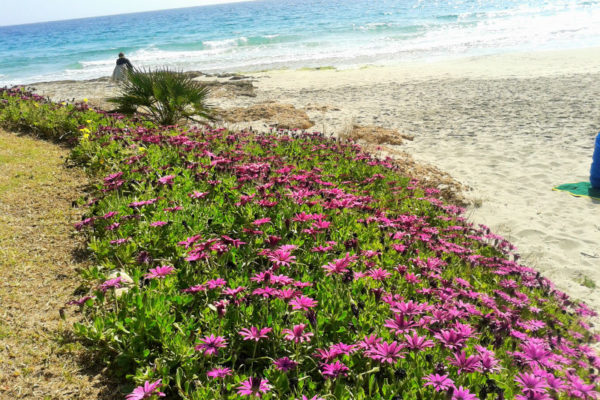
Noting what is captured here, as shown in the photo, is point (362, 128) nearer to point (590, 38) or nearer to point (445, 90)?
point (445, 90)

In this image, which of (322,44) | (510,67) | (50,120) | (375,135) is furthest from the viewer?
(322,44)

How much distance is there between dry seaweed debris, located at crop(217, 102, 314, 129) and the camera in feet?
38.5

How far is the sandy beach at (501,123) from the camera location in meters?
6.12

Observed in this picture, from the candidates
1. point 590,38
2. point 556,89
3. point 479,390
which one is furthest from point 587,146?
point 590,38

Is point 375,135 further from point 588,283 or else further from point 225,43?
point 225,43

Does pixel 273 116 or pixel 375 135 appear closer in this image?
pixel 375 135

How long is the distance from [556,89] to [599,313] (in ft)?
42.3

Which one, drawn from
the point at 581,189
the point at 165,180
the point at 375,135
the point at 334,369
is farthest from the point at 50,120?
the point at 581,189

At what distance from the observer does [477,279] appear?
4254mm

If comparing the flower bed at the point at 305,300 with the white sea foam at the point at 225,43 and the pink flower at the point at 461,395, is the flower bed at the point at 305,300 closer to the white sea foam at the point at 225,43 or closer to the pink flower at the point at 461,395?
the pink flower at the point at 461,395

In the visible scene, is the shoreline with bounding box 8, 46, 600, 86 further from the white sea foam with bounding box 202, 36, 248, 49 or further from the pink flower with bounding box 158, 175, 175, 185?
the white sea foam with bounding box 202, 36, 248, 49

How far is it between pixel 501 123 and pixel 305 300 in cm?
1097

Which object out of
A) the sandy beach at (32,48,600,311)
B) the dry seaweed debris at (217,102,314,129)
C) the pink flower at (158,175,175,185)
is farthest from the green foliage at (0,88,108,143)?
the sandy beach at (32,48,600,311)

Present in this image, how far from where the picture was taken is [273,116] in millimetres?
12609
